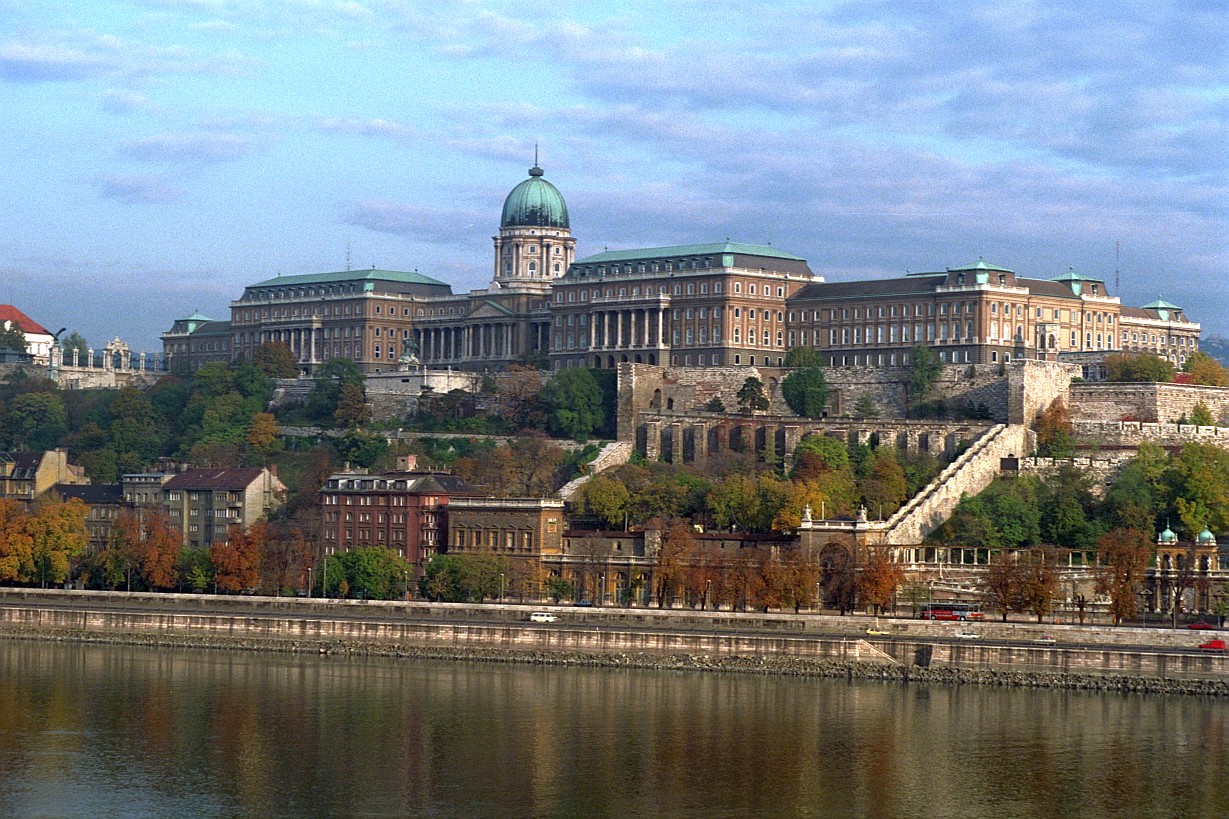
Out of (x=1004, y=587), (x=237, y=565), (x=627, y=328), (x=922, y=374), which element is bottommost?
→ (x=1004, y=587)

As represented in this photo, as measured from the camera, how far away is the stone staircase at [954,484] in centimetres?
9600

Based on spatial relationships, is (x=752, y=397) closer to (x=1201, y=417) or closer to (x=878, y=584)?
(x=1201, y=417)

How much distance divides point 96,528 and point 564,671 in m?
38.3

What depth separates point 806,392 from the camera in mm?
120125

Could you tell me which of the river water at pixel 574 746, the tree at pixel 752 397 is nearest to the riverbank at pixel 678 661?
the river water at pixel 574 746

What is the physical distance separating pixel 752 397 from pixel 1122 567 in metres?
35.2

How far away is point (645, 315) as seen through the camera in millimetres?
136000

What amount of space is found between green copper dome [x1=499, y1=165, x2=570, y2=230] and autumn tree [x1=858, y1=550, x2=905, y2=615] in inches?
2865

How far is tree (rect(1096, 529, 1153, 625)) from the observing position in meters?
84.7

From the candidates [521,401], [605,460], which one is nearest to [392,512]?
[605,460]

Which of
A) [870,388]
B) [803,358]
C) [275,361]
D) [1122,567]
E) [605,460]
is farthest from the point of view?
[275,361]

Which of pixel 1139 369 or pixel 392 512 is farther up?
pixel 1139 369

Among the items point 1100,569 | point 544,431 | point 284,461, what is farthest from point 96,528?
point 1100,569

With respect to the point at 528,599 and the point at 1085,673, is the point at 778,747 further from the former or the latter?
the point at 528,599
